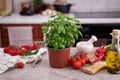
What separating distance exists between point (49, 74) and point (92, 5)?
92.0 inches

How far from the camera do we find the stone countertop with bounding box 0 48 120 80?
1.20m

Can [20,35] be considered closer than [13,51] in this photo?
No

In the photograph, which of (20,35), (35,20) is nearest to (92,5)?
(35,20)

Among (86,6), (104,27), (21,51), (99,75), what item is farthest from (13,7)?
(99,75)

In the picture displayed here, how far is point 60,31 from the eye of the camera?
1.24 m

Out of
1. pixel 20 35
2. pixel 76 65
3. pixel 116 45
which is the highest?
pixel 116 45

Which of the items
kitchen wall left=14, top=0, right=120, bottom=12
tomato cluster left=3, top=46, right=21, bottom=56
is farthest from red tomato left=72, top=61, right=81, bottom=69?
kitchen wall left=14, top=0, right=120, bottom=12

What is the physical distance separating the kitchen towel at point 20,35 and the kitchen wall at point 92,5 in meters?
0.74

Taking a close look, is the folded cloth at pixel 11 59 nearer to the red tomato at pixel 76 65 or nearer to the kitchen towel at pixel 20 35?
the red tomato at pixel 76 65

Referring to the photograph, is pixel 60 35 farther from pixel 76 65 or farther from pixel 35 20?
pixel 35 20

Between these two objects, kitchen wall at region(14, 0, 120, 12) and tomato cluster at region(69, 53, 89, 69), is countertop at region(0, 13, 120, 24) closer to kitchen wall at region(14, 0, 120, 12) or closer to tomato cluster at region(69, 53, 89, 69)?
kitchen wall at region(14, 0, 120, 12)

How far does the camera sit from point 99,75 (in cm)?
123

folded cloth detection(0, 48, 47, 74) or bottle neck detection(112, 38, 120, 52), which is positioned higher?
bottle neck detection(112, 38, 120, 52)

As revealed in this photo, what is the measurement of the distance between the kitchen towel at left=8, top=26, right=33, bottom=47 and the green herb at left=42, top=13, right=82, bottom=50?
146 centimetres
